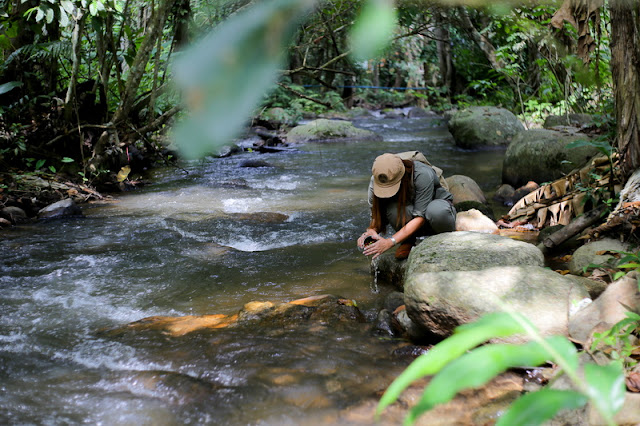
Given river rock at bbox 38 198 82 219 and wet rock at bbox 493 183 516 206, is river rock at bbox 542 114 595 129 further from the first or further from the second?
river rock at bbox 38 198 82 219

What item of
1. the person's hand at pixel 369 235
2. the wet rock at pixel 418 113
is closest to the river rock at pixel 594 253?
the person's hand at pixel 369 235

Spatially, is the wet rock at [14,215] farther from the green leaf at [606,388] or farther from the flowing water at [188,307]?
the green leaf at [606,388]

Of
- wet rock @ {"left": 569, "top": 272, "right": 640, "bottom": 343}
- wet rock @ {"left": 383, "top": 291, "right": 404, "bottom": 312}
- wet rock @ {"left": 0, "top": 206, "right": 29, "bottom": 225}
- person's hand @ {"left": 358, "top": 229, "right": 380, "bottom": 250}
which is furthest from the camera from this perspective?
wet rock @ {"left": 0, "top": 206, "right": 29, "bottom": 225}

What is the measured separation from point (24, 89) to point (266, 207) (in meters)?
3.94

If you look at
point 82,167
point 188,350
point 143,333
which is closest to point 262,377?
point 188,350

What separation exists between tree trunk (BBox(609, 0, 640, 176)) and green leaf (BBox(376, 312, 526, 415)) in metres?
3.52

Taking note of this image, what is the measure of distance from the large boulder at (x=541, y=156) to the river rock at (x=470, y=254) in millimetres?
3538

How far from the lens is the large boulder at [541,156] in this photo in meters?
6.76

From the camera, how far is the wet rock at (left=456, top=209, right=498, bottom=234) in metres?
5.30

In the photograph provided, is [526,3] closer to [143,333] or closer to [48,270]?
[143,333]

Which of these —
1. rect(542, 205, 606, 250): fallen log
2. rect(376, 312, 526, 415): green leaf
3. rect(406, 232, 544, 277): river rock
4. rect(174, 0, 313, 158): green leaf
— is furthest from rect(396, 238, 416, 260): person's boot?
rect(174, 0, 313, 158): green leaf

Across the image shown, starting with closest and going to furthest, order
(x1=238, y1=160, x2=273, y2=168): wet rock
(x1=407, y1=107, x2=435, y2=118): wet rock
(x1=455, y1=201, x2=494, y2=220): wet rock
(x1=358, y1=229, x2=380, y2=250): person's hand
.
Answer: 1. (x1=358, y1=229, x2=380, y2=250): person's hand
2. (x1=455, y1=201, x2=494, y2=220): wet rock
3. (x1=238, y1=160, x2=273, y2=168): wet rock
4. (x1=407, y1=107, x2=435, y2=118): wet rock

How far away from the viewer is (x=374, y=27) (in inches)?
20.7

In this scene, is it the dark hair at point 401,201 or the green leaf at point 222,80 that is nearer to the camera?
the green leaf at point 222,80
